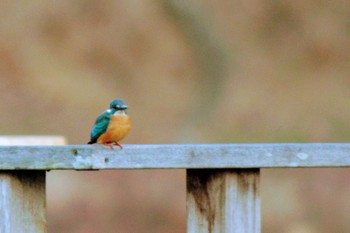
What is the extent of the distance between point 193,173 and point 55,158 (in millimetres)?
276

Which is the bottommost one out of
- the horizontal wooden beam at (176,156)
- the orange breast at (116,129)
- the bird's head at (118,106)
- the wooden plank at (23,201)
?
the wooden plank at (23,201)

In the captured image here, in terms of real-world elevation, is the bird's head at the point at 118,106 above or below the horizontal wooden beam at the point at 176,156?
above

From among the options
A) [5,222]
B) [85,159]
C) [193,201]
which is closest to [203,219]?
[193,201]

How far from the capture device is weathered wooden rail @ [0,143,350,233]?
161 cm

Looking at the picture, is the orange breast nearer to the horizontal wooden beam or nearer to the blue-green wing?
the blue-green wing

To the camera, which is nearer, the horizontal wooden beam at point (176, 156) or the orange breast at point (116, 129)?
the horizontal wooden beam at point (176, 156)

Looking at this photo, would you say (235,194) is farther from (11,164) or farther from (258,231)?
(11,164)

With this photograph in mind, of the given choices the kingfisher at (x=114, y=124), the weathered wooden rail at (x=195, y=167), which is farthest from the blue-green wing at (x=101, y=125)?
the weathered wooden rail at (x=195, y=167)

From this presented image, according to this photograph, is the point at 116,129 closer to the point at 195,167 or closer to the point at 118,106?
the point at 118,106

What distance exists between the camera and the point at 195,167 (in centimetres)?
162

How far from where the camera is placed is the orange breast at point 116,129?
1.77 m

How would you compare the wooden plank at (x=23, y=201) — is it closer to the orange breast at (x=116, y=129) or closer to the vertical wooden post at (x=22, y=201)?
the vertical wooden post at (x=22, y=201)

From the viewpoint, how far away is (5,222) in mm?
1652

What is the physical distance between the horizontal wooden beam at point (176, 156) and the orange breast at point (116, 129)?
0.12 metres
